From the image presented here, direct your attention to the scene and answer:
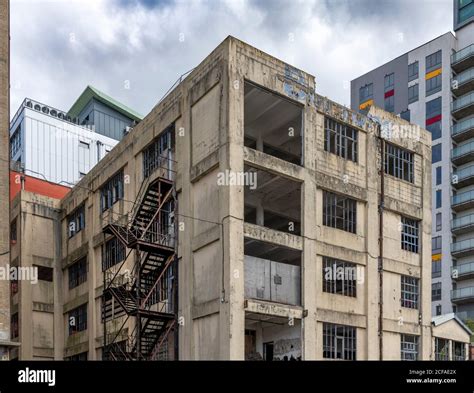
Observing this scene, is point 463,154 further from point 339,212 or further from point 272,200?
point 272,200

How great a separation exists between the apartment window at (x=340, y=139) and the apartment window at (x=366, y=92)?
165 ft

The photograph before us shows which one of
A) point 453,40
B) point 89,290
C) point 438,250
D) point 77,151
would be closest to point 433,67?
point 453,40

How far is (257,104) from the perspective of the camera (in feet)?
100

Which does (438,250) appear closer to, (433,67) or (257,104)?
(433,67)

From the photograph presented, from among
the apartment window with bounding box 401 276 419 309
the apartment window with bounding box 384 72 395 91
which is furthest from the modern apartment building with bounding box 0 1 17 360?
the apartment window with bounding box 384 72 395 91

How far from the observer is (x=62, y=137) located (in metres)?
64.9

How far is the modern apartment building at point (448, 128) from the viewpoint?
67.6 meters

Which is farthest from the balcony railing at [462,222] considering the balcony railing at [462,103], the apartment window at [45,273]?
the apartment window at [45,273]

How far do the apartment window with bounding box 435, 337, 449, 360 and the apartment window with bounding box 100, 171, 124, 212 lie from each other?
19.9m

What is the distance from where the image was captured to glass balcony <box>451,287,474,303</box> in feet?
213

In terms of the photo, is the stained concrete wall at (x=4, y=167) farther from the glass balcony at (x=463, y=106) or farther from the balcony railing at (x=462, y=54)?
the balcony railing at (x=462, y=54)

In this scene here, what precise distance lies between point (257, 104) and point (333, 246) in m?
7.72

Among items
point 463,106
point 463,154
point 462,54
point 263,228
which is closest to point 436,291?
point 463,154

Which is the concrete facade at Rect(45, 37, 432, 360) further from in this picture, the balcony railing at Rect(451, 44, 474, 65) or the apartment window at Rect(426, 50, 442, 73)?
the apartment window at Rect(426, 50, 442, 73)
